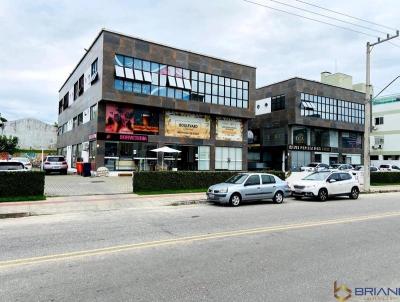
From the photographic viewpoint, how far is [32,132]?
262 ft

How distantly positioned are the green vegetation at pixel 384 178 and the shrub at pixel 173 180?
16.2 m

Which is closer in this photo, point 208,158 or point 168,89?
point 168,89

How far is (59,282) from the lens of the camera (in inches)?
204

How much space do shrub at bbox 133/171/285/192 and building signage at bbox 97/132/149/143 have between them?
13.6 metres

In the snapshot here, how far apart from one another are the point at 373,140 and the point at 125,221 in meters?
69.5

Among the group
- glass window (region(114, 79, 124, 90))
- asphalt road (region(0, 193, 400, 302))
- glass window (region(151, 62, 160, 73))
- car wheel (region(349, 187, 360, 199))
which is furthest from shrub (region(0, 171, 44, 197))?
glass window (region(151, 62, 160, 73))

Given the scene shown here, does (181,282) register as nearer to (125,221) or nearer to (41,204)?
(125,221)

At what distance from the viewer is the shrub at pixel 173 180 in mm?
19438

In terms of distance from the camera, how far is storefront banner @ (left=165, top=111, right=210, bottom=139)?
35938mm

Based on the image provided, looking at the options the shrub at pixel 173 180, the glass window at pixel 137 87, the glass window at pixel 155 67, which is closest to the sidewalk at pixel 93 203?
the shrub at pixel 173 180

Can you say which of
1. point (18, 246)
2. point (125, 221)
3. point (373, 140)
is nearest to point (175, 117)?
point (125, 221)

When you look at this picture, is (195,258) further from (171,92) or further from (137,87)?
(171,92)

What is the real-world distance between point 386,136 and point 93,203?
66.3 metres

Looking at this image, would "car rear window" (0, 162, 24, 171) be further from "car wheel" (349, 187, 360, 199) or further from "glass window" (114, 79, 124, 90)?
"car wheel" (349, 187, 360, 199)
